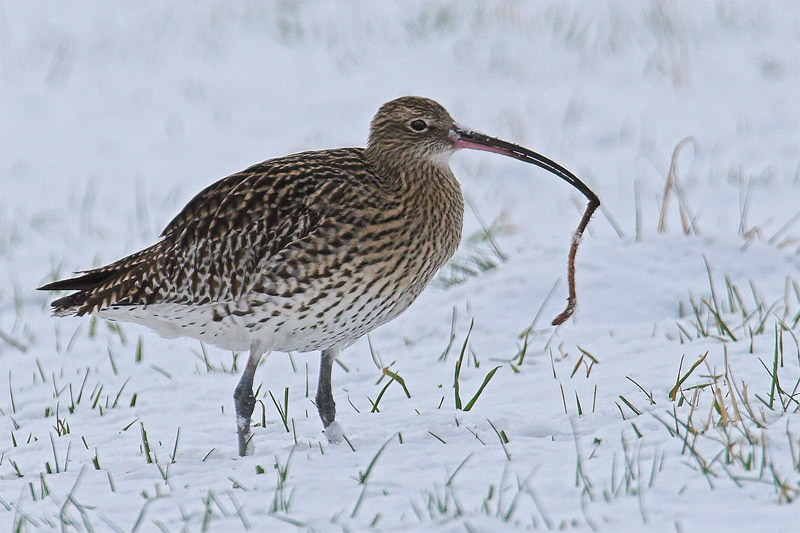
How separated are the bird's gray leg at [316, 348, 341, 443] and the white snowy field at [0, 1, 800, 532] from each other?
11 cm

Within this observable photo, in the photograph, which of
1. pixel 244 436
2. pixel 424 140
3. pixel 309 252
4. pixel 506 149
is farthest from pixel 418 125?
pixel 244 436

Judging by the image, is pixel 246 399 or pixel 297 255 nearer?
pixel 297 255

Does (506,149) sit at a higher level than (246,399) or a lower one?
higher

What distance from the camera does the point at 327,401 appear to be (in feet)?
17.3

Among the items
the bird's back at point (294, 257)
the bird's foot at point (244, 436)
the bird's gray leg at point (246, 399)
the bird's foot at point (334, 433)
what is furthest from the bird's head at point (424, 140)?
the bird's foot at point (244, 436)

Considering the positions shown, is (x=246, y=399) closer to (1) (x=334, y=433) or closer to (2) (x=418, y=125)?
(1) (x=334, y=433)

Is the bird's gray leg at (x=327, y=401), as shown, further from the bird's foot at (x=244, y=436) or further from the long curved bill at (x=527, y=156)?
the long curved bill at (x=527, y=156)

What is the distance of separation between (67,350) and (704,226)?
193 inches

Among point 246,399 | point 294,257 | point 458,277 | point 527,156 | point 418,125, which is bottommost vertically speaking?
point 458,277

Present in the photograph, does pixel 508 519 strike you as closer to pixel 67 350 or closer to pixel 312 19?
pixel 67 350

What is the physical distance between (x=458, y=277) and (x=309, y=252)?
10.7 ft

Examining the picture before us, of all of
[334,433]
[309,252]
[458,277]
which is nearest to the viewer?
[309,252]

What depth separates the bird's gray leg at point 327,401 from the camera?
5.08 metres

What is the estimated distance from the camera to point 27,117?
13.0 metres
